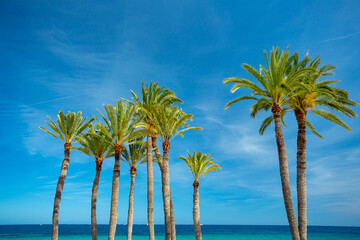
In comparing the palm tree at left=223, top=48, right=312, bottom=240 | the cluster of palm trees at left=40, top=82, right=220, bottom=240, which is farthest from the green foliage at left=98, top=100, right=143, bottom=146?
the palm tree at left=223, top=48, right=312, bottom=240

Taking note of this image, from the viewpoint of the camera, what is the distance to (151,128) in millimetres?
28938

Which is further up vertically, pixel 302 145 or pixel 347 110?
pixel 347 110

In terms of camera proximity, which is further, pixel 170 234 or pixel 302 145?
pixel 170 234

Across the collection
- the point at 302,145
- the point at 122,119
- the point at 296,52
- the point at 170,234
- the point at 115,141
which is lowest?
the point at 170,234

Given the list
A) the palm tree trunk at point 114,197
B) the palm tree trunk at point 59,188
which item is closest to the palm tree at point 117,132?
the palm tree trunk at point 114,197

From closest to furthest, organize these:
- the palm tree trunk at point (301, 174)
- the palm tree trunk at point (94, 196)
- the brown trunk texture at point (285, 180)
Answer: the brown trunk texture at point (285, 180), the palm tree trunk at point (301, 174), the palm tree trunk at point (94, 196)

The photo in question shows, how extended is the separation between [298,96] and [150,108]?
14779 mm

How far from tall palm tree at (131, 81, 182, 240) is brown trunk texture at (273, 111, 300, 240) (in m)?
11.6

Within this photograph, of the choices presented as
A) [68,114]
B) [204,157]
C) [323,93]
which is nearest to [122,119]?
[68,114]

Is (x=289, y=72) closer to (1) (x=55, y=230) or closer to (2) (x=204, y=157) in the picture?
(2) (x=204, y=157)

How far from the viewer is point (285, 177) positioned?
19656 millimetres

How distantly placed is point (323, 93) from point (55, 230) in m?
27.7

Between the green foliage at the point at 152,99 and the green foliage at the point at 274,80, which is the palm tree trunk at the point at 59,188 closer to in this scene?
the green foliage at the point at 152,99

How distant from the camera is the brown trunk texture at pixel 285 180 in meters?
18.3
